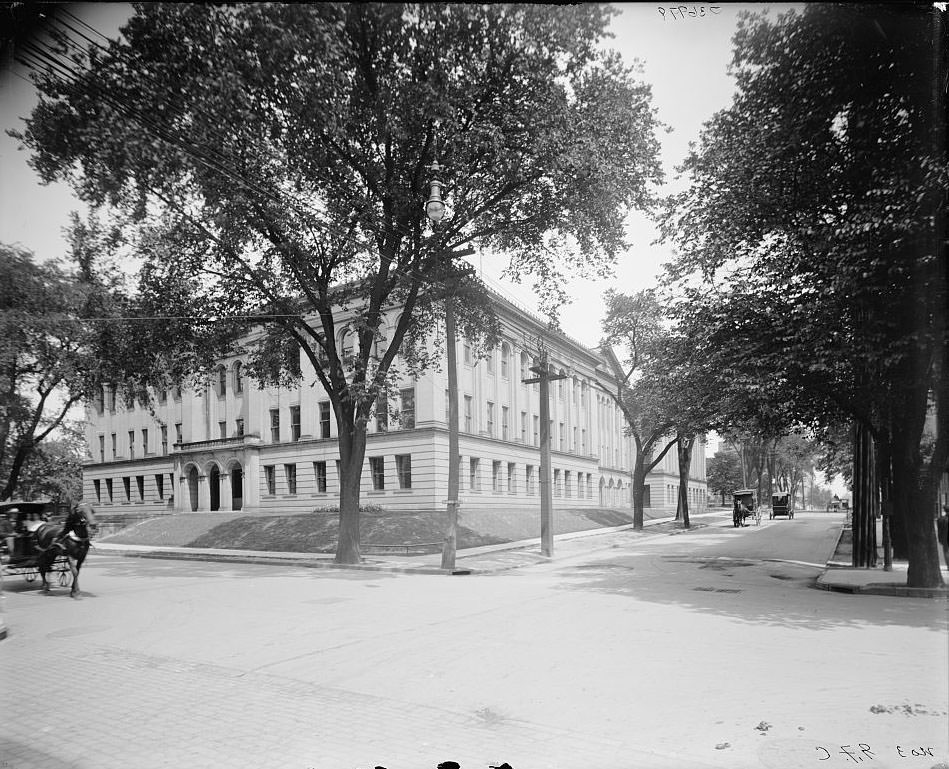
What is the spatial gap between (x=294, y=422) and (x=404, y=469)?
9689mm

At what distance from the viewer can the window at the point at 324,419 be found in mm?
42469

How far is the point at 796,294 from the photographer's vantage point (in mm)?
12391

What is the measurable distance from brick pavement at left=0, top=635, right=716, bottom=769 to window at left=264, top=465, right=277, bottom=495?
38839 mm

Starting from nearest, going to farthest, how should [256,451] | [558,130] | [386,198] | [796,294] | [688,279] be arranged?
[796,294] → [688,279] → [558,130] → [386,198] → [256,451]

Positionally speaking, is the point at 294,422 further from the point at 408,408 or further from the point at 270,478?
the point at 408,408

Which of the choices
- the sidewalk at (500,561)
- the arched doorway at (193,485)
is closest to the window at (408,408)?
the sidewalk at (500,561)

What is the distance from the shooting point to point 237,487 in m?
47.0

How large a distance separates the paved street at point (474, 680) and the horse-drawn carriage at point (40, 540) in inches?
40.5

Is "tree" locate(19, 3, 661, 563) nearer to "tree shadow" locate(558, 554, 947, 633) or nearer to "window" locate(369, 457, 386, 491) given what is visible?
"tree shadow" locate(558, 554, 947, 633)

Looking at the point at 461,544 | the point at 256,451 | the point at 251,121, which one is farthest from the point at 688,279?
the point at 256,451

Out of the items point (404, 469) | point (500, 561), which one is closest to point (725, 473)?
point (404, 469)

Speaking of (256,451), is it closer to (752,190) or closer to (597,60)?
(597,60)

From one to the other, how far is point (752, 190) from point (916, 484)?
6.42m

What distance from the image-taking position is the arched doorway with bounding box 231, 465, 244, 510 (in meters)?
46.2
